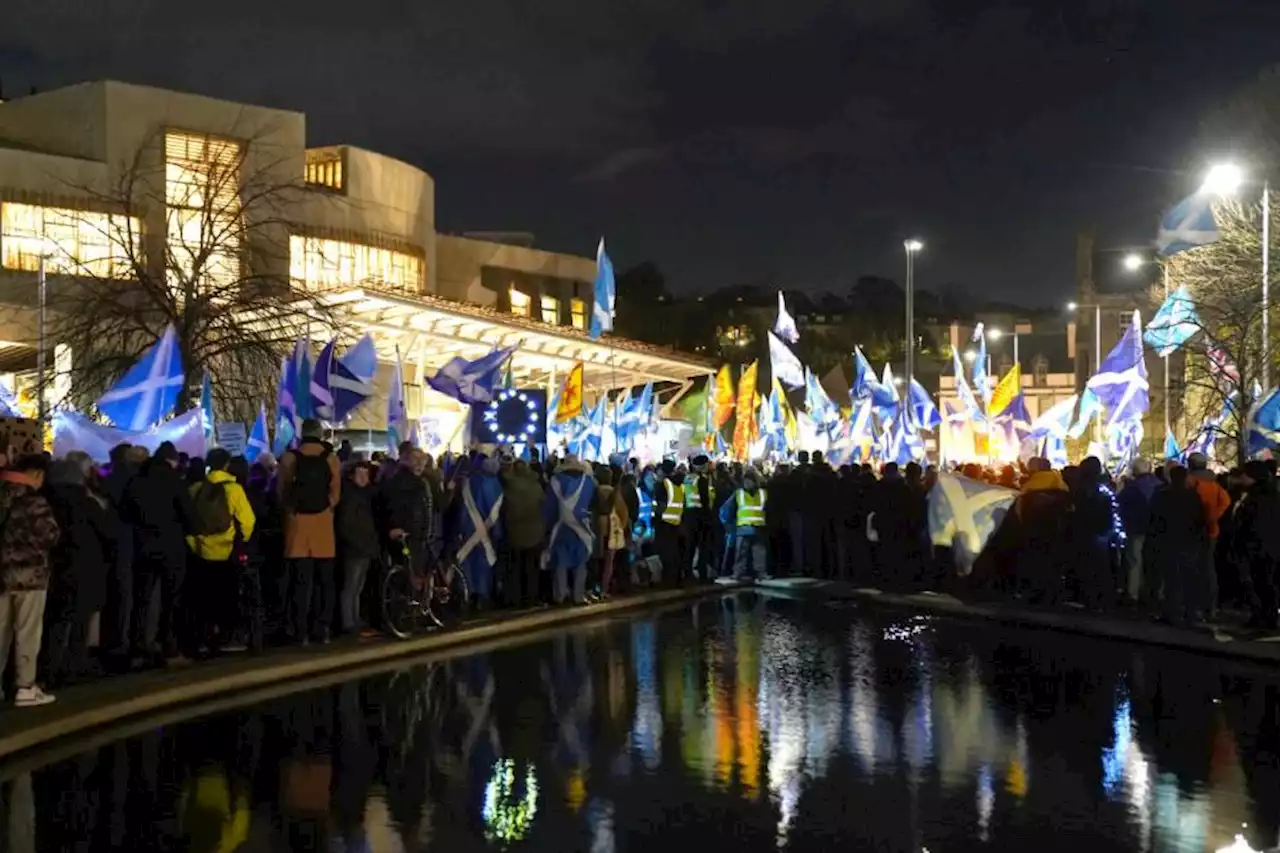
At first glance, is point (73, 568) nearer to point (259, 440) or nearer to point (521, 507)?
point (521, 507)

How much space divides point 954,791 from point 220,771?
4.40 metres

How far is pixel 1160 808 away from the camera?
790 cm

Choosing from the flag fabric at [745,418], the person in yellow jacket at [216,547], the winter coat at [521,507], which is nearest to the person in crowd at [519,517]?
the winter coat at [521,507]

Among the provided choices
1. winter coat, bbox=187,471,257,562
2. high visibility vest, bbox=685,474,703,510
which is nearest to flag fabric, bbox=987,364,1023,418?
high visibility vest, bbox=685,474,703,510

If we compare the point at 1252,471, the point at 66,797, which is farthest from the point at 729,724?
the point at 1252,471

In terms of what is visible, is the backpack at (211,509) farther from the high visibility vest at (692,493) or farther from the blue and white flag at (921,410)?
the blue and white flag at (921,410)

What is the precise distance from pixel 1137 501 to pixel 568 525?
6.84 metres

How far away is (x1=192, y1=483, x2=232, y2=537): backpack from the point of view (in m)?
12.6

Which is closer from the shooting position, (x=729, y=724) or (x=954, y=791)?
(x=954, y=791)

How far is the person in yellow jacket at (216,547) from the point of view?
12.7m

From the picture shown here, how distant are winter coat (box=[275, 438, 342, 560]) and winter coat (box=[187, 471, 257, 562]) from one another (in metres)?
0.62

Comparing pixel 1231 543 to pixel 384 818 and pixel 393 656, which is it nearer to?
pixel 393 656

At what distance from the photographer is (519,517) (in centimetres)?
1733

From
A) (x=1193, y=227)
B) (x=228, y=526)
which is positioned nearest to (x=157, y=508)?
(x=228, y=526)
